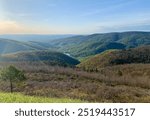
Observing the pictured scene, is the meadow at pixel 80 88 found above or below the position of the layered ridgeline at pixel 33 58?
above

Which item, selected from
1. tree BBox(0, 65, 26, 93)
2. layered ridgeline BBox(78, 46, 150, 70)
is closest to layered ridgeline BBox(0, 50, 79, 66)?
layered ridgeline BBox(78, 46, 150, 70)

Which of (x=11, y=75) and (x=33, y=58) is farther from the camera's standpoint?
(x=33, y=58)

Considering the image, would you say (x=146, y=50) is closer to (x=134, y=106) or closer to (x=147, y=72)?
(x=147, y=72)

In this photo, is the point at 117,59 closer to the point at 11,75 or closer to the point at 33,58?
the point at 33,58

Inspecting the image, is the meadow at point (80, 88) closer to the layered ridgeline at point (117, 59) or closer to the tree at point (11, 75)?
the tree at point (11, 75)

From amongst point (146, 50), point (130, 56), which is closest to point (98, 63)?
point (130, 56)

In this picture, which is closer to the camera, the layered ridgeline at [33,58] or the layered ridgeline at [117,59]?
the layered ridgeline at [33,58]

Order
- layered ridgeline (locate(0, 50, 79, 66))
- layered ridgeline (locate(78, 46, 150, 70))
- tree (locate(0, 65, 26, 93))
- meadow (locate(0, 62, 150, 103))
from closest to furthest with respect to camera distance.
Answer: meadow (locate(0, 62, 150, 103)) < tree (locate(0, 65, 26, 93)) < layered ridgeline (locate(0, 50, 79, 66)) < layered ridgeline (locate(78, 46, 150, 70))

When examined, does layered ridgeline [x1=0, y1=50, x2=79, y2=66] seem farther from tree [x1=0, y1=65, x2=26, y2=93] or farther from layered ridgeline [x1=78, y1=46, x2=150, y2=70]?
tree [x1=0, y1=65, x2=26, y2=93]

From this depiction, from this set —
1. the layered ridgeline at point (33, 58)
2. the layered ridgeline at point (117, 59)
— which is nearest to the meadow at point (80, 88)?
the layered ridgeline at point (33, 58)

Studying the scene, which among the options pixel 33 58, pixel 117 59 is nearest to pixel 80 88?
pixel 33 58

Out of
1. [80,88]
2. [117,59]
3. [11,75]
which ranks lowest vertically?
[117,59]
